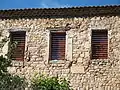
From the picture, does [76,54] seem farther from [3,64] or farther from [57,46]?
[3,64]

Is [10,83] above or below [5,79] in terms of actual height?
below

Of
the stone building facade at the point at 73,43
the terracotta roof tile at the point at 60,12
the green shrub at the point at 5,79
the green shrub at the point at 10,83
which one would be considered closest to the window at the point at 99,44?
the stone building facade at the point at 73,43

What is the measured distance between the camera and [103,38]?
1483 centimetres

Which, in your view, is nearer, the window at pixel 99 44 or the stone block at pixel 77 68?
the stone block at pixel 77 68

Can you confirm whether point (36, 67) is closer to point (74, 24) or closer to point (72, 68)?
point (72, 68)

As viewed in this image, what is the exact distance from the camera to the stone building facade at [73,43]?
14312mm

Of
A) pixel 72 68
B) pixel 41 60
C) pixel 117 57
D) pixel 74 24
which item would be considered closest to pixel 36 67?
pixel 41 60

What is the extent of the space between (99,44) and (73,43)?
117 cm

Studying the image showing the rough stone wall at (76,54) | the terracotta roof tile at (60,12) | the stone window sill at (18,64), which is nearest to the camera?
the rough stone wall at (76,54)

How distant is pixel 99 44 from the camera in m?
14.8

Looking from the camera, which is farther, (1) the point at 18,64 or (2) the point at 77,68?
(1) the point at 18,64

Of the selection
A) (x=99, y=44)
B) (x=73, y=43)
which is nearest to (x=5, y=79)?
(x=73, y=43)

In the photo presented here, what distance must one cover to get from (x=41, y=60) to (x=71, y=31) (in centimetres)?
191

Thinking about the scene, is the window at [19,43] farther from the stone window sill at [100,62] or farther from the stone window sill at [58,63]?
the stone window sill at [100,62]
